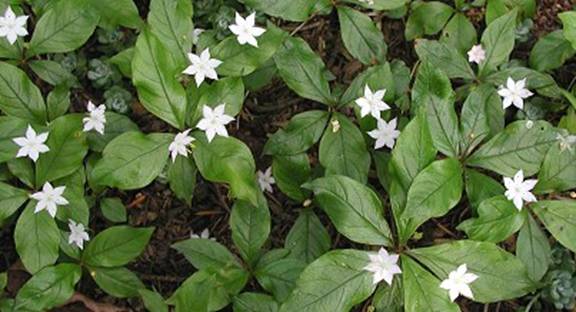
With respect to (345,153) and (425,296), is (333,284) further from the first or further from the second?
(345,153)

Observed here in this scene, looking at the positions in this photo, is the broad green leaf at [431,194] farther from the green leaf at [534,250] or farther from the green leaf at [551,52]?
the green leaf at [551,52]

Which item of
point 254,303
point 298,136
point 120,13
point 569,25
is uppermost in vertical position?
point 120,13

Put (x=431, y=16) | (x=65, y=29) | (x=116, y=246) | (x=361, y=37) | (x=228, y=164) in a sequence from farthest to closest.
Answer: (x=431, y=16)
(x=361, y=37)
(x=65, y=29)
(x=116, y=246)
(x=228, y=164)

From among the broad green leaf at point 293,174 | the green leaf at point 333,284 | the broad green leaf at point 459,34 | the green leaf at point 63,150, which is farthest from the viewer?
the broad green leaf at point 459,34

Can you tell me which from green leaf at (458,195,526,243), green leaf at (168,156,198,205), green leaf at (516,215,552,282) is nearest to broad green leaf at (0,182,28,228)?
green leaf at (168,156,198,205)

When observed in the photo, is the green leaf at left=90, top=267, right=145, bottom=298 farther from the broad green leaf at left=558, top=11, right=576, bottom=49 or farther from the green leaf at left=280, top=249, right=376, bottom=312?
the broad green leaf at left=558, top=11, right=576, bottom=49

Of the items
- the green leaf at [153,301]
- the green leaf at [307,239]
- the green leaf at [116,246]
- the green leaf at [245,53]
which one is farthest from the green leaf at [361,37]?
the green leaf at [153,301]

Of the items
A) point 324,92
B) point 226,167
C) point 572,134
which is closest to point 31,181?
point 226,167

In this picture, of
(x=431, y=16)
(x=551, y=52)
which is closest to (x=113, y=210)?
(x=431, y=16)
